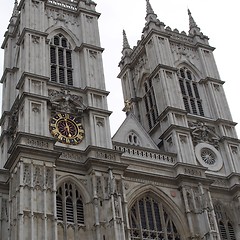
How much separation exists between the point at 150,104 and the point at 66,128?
9.96 meters

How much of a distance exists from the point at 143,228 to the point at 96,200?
351 cm

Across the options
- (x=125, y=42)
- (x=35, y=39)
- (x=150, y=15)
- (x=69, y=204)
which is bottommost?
(x=69, y=204)

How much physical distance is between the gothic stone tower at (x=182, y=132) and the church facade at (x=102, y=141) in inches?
3.1

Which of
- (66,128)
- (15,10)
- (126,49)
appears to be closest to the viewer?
(66,128)

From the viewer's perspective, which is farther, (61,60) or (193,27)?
(193,27)

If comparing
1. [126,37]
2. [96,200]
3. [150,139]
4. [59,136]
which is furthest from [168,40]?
[96,200]

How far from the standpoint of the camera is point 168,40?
4078cm

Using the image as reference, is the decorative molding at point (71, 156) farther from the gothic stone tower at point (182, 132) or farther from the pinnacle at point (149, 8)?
the pinnacle at point (149, 8)

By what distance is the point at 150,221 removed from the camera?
101ft

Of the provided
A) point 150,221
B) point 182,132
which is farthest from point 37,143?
point 182,132

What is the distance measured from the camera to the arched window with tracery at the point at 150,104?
1529 inches

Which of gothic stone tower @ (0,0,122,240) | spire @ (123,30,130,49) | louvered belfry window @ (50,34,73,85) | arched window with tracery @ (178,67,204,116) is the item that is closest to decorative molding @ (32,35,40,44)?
gothic stone tower @ (0,0,122,240)

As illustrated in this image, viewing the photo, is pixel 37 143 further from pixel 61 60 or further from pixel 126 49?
pixel 126 49

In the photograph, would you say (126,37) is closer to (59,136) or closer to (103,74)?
(103,74)
